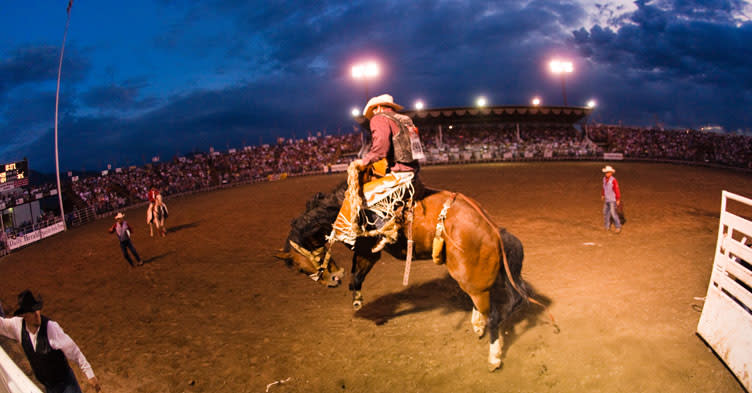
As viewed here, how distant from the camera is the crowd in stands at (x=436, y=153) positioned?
93.2 ft

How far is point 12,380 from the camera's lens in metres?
2.01

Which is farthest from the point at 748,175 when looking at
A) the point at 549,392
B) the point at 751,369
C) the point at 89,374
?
the point at 89,374

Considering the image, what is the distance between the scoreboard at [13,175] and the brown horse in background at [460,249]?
62.6 feet

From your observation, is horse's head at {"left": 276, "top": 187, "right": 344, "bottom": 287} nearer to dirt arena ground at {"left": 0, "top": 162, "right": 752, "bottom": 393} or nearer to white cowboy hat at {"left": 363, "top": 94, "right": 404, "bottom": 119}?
dirt arena ground at {"left": 0, "top": 162, "right": 752, "bottom": 393}

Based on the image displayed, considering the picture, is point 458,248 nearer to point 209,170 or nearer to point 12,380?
point 12,380

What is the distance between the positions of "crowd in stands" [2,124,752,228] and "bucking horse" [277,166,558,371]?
26671mm

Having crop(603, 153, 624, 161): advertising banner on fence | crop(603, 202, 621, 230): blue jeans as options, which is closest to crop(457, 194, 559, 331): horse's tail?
crop(603, 202, 621, 230): blue jeans

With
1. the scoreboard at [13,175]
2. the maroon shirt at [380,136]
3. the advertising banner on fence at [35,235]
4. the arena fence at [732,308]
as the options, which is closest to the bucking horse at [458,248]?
the maroon shirt at [380,136]

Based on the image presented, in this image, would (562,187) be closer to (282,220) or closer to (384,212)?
(282,220)

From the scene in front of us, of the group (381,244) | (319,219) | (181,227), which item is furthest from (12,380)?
(181,227)

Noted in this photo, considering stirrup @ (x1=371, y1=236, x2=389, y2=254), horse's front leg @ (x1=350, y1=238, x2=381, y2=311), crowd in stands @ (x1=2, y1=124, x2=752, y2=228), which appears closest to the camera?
stirrup @ (x1=371, y1=236, x2=389, y2=254)

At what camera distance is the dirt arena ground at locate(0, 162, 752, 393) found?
416 cm

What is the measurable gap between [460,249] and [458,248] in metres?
0.03

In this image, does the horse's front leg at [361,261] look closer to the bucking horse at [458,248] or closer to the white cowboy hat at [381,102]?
the bucking horse at [458,248]
